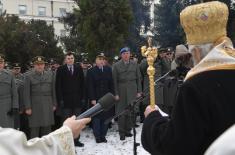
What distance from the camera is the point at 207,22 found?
312 cm

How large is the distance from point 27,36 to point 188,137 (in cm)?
2300

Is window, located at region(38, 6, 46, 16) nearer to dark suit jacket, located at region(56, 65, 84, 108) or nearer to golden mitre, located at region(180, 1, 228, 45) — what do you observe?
dark suit jacket, located at region(56, 65, 84, 108)

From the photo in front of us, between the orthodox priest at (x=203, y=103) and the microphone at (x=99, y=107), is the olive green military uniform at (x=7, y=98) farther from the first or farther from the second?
the orthodox priest at (x=203, y=103)

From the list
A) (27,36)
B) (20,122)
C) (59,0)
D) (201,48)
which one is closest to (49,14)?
(59,0)

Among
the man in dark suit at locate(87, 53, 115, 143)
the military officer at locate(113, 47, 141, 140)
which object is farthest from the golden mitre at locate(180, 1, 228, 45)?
the military officer at locate(113, 47, 141, 140)

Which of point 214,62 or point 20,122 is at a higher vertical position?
point 214,62

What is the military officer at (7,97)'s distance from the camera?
30.9ft

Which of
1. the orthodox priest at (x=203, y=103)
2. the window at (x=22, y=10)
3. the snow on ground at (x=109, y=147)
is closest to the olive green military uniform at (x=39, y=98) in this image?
the snow on ground at (x=109, y=147)

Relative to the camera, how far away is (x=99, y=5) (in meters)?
21.9

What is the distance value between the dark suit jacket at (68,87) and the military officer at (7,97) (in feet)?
3.52

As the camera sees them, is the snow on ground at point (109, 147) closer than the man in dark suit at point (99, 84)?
Yes

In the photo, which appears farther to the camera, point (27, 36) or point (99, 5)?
point (27, 36)

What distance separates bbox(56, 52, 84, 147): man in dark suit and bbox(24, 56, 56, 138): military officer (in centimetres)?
23

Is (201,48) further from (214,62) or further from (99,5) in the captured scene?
(99,5)
